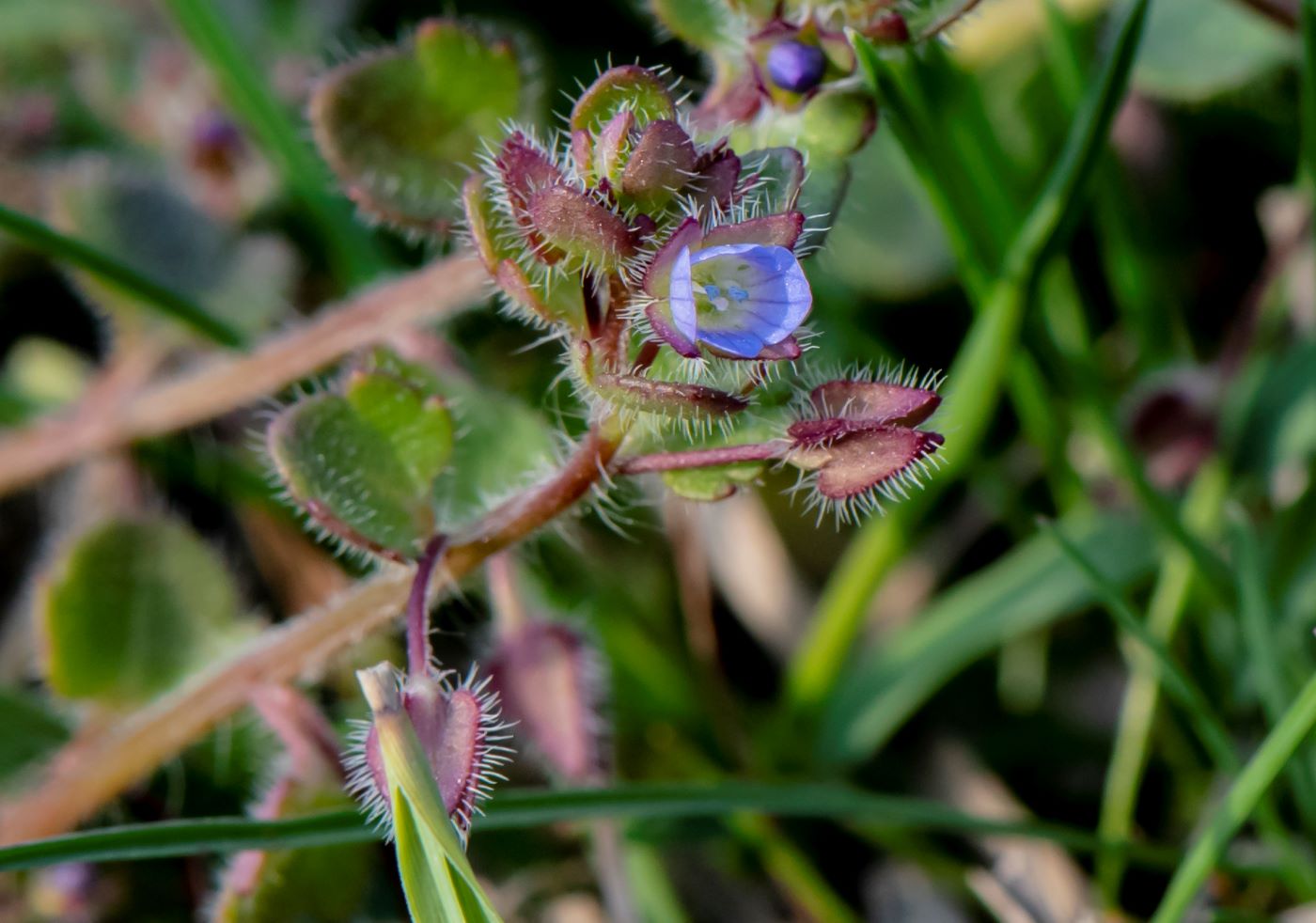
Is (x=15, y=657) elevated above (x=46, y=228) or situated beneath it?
situated beneath

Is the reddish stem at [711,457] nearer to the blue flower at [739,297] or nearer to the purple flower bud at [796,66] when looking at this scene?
the blue flower at [739,297]

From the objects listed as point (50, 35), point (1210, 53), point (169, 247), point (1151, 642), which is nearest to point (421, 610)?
point (1151, 642)

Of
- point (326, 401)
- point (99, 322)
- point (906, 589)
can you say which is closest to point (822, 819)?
point (906, 589)

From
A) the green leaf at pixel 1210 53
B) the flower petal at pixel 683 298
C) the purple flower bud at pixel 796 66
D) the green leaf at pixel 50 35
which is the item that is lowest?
the green leaf at pixel 1210 53

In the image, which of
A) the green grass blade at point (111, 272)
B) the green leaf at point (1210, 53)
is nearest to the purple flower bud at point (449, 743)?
the green grass blade at point (111, 272)

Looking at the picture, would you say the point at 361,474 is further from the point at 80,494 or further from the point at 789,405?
the point at 80,494

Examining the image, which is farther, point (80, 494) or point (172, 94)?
point (172, 94)

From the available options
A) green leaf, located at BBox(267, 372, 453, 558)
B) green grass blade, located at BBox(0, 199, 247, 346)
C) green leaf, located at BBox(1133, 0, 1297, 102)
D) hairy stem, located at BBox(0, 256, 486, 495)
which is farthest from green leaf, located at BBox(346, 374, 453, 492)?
green leaf, located at BBox(1133, 0, 1297, 102)
